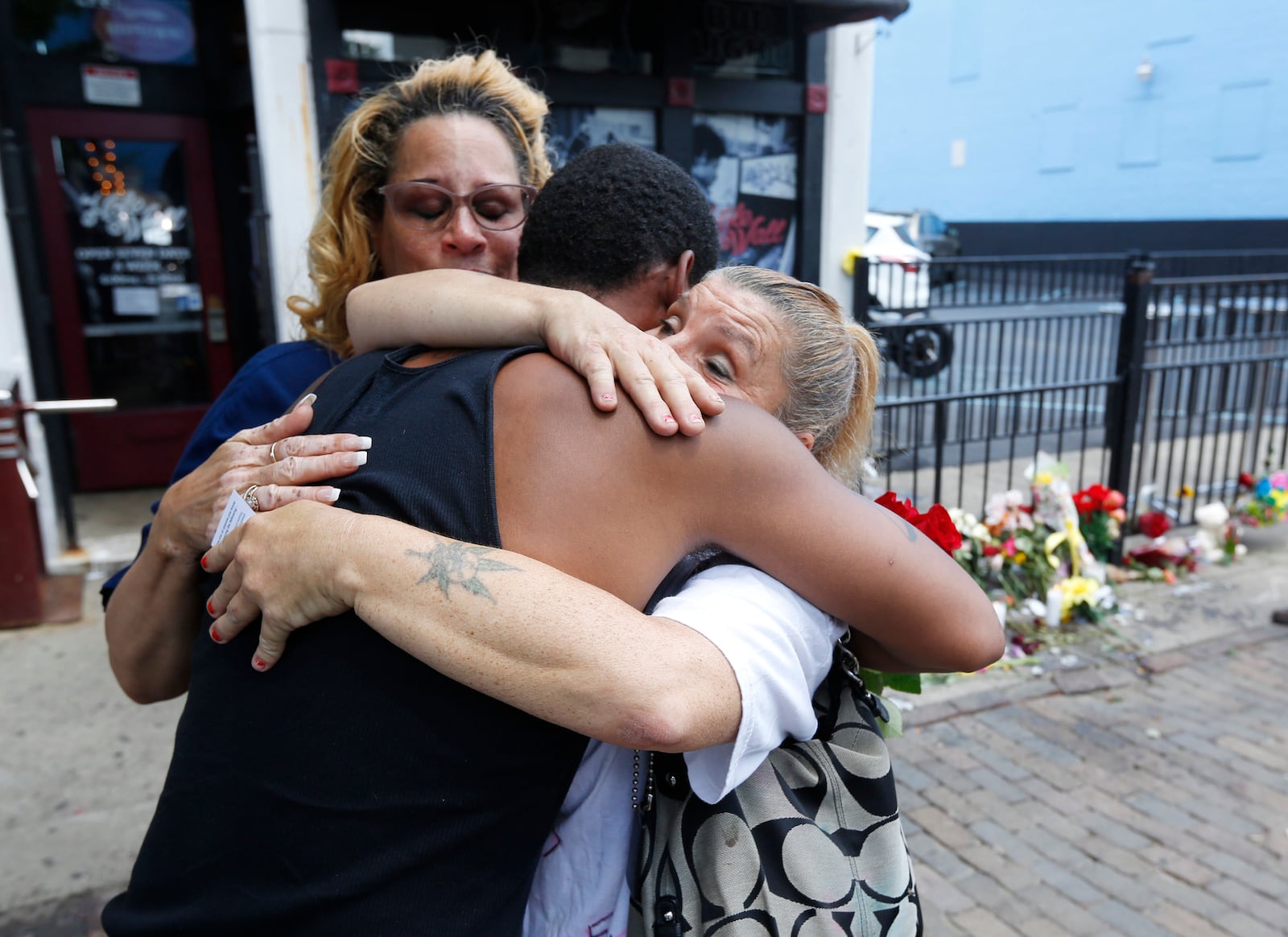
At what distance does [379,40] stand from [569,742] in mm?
5291

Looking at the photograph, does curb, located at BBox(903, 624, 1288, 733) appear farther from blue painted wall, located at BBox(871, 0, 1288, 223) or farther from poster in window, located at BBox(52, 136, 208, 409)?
blue painted wall, located at BBox(871, 0, 1288, 223)

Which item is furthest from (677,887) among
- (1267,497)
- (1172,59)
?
(1172,59)

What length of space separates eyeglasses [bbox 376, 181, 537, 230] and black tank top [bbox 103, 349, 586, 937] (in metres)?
0.87

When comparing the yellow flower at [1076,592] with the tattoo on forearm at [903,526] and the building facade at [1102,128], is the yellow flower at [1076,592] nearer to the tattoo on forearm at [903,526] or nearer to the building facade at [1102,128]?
the tattoo on forearm at [903,526]

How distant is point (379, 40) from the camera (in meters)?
5.53

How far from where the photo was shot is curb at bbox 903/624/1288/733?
4344 millimetres

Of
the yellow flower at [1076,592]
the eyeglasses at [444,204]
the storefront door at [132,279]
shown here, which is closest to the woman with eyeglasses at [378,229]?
the eyeglasses at [444,204]

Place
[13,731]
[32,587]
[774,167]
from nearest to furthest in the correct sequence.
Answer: [13,731] < [32,587] < [774,167]

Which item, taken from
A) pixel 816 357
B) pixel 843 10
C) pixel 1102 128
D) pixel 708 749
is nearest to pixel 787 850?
pixel 708 749

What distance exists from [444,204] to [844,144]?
5446 millimetres

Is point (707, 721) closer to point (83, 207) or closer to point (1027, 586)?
point (1027, 586)

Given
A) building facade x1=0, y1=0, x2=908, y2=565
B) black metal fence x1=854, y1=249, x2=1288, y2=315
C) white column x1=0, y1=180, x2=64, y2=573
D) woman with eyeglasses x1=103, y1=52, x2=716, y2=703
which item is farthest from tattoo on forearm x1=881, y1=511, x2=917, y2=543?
white column x1=0, y1=180, x2=64, y2=573

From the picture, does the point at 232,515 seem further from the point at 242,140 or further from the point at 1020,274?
the point at 1020,274

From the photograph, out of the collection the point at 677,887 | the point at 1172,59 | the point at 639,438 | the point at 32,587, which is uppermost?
the point at 1172,59
